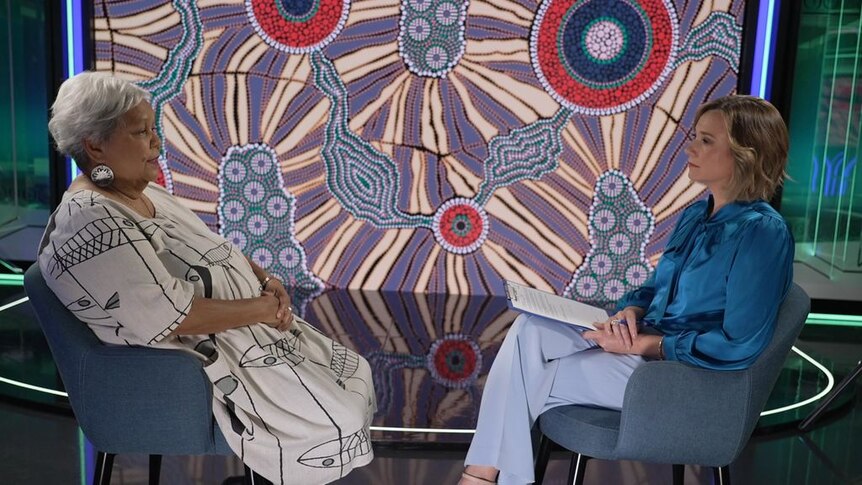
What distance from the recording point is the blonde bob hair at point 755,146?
208 centimetres

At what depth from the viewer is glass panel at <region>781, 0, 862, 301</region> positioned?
4.83 meters

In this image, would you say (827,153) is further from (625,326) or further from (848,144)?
(625,326)

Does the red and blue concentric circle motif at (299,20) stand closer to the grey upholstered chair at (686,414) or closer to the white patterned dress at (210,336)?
the white patterned dress at (210,336)

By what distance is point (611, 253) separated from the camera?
4.93 m

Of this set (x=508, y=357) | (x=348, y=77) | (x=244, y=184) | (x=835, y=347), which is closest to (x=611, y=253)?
(x=835, y=347)

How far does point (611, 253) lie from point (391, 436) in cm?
235

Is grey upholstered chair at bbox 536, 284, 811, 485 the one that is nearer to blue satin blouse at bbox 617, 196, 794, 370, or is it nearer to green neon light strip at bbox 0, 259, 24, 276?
blue satin blouse at bbox 617, 196, 794, 370

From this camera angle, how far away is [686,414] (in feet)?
6.39

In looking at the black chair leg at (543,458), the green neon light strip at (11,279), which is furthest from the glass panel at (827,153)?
the green neon light strip at (11,279)

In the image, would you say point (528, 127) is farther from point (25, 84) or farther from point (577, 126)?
point (25, 84)

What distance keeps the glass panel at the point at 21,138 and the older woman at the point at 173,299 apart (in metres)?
3.44

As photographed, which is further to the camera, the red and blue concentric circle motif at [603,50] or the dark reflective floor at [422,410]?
the red and blue concentric circle motif at [603,50]

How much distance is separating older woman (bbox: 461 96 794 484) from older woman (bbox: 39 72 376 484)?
0.34 metres

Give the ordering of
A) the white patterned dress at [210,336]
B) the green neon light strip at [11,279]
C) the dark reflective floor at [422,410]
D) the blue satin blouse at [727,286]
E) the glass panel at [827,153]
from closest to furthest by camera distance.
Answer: the white patterned dress at [210,336]
the blue satin blouse at [727,286]
the dark reflective floor at [422,410]
the glass panel at [827,153]
the green neon light strip at [11,279]
